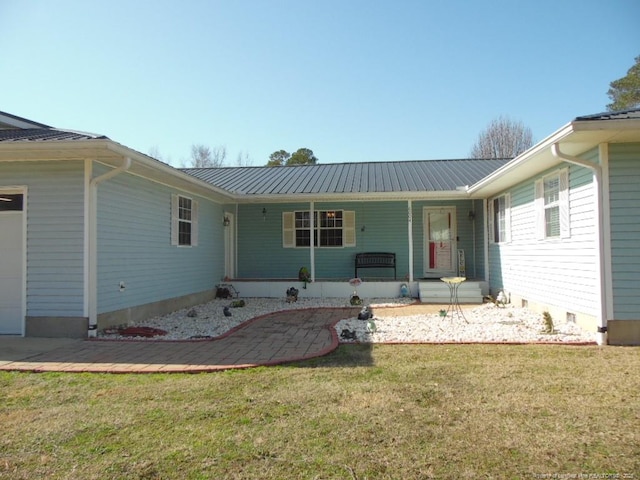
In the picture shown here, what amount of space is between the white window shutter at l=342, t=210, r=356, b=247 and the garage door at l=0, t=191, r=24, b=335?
306 inches

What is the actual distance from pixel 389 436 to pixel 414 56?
10322 millimetres

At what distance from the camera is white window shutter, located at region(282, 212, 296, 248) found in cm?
1236

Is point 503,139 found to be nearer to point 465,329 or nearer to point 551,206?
point 551,206

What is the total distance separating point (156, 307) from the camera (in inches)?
318

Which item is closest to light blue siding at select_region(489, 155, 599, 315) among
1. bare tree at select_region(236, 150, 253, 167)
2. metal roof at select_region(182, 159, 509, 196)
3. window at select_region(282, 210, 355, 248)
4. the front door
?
the front door

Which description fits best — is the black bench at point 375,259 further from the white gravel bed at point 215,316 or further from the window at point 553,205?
the window at point 553,205

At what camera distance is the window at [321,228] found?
12211 mm

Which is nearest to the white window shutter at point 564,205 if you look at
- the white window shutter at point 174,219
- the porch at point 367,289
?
the porch at point 367,289

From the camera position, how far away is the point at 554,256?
281 inches

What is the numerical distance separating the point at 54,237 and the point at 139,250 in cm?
148

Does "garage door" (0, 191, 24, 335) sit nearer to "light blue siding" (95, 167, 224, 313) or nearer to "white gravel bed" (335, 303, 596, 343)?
"light blue siding" (95, 167, 224, 313)

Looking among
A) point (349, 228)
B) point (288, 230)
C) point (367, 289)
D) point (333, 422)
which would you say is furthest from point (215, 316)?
point (333, 422)

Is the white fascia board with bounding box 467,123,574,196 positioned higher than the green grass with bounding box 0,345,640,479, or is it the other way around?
the white fascia board with bounding box 467,123,574,196

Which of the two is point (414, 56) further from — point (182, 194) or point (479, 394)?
point (479, 394)
